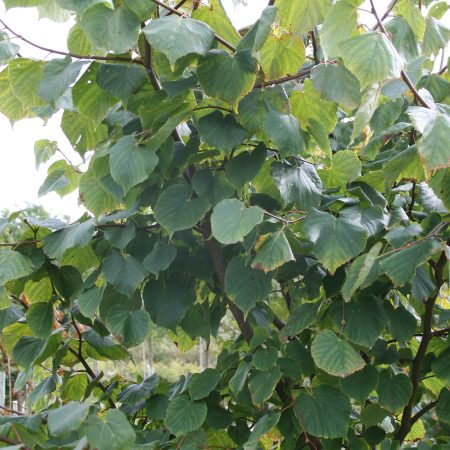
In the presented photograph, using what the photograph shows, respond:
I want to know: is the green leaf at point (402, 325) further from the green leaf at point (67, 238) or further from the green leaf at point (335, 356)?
the green leaf at point (67, 238)

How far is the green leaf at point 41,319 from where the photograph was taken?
1.30 meters

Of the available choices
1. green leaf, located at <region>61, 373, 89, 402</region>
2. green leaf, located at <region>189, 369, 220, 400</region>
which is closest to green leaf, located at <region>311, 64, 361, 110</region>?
green leaf, located at <region>189, 369, 220, 400</region>

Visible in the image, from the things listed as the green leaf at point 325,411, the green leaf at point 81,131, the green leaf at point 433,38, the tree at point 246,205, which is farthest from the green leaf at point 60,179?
the green leaf at point 433,38

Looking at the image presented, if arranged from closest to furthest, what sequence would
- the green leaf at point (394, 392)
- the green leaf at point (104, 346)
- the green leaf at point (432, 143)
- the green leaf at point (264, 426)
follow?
the green leaf at point (432, 143)
the green leaf at point (264, 426)
the green leaf at point (394, 392)
the green leaf at point (104, 346)

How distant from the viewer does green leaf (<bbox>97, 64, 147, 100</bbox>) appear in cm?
110

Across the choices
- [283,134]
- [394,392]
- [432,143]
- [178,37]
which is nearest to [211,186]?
[283,134]

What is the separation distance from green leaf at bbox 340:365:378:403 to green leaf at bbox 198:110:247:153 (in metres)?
0.45

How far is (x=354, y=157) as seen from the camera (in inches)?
47.2

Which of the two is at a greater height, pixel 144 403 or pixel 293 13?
pixel 293 13

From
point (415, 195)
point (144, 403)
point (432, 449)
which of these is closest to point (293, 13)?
point (415, 195)

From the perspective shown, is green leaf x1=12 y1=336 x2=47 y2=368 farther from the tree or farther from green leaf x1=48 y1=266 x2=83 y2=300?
green leaf x1=48 y1=266 x2=83 y2=300

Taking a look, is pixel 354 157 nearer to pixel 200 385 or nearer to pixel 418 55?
pixel 418 55

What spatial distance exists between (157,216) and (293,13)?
0.38 meters

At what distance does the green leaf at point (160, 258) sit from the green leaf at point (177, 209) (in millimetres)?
57
